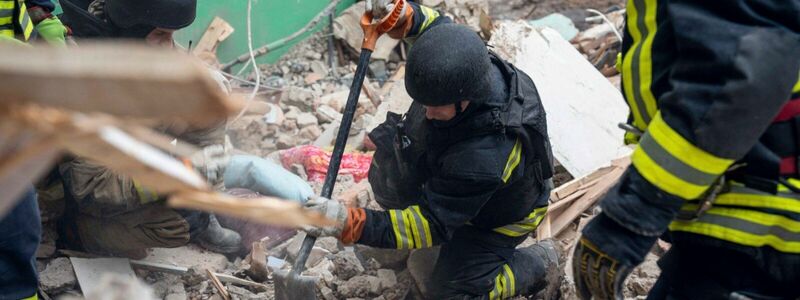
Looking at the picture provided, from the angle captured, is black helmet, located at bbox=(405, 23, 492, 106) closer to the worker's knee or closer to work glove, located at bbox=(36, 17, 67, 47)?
the worker's knee

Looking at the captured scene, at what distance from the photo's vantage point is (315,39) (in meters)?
7.56

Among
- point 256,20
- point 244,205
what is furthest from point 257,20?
point 244,205

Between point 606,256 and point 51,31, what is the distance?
2.92m

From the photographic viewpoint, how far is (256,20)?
22.9 feet

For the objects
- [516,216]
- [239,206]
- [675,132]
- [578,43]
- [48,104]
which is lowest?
[578,43]

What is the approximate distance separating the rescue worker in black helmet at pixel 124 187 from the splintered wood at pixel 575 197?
6.36 ft

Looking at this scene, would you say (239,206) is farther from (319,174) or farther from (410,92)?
(319,174)

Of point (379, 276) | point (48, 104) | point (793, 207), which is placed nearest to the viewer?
point (48, 104)

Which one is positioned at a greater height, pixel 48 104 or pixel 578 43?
pixel 48 104

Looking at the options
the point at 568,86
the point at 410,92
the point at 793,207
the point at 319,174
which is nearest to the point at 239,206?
the point at 793,207

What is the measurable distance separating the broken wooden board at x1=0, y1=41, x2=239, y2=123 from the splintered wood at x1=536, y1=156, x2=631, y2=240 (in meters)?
4.12

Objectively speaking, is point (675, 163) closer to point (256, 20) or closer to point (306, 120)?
point (306, 120)

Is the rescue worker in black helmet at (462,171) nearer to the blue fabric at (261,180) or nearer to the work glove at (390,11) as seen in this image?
the work glove at (390,11)

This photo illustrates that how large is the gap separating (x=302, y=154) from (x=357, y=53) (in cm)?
204
